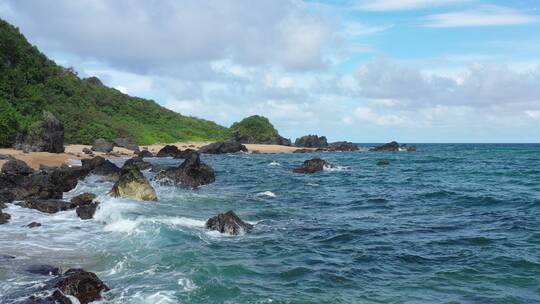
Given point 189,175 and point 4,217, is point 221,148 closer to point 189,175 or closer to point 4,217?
point 189,175

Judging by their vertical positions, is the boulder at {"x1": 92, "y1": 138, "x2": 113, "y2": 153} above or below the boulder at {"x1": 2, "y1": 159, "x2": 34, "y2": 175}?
above

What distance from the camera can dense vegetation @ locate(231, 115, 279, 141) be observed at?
133625 mm

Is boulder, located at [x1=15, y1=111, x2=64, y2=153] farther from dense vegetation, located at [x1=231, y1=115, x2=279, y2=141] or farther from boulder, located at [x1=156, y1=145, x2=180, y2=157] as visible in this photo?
dense vegetation, located at [x1=231, y1=115, x2=279, y2=141]

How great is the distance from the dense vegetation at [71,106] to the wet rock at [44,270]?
151ft

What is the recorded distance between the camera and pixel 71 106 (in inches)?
3533

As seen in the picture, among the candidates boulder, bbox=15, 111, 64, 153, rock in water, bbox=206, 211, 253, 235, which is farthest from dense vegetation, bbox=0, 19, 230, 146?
rock in water, bbox=206, 211, 253, 235

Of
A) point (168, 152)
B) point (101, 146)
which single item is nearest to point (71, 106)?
point (101, 146)

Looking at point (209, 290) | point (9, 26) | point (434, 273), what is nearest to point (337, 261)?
point (434, 273)

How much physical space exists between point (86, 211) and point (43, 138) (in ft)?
121

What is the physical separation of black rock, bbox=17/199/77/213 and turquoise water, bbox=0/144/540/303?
60 cm

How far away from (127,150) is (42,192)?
55.8 meters

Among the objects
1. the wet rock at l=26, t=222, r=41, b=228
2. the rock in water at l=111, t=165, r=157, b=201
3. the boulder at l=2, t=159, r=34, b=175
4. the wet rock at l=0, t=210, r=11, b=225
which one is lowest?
the wet rock at l=26, t=222, r=41, b=228

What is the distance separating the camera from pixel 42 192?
29.1 meters

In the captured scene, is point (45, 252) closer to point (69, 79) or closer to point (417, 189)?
point (417, 189)
